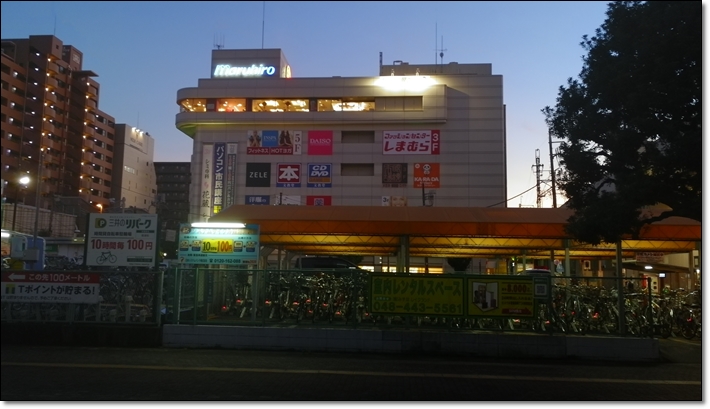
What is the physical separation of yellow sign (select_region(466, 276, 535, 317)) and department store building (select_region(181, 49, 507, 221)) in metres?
41.0

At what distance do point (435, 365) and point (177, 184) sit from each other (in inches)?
4085

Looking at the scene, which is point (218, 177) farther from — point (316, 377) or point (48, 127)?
point (316, 377)

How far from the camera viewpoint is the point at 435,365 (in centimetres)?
1148

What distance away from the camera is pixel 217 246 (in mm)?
15172

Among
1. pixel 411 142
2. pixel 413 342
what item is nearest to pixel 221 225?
pixel 413 342

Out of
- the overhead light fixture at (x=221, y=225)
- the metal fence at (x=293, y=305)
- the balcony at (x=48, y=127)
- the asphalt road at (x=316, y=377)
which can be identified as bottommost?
the asphalt road at (x=316, y=377)

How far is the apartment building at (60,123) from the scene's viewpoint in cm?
6241

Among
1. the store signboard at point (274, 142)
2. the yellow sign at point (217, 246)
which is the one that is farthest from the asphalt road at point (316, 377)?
the store signboard at point (274, 142)

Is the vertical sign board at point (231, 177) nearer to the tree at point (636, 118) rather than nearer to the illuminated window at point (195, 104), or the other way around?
the illuminated window at point (195, 104)

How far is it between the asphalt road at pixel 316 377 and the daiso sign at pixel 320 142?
43.8 metres

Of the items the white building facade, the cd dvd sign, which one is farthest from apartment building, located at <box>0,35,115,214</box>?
the cd dvd sign

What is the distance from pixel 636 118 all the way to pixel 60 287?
12651mm

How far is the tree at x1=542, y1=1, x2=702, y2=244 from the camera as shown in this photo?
1179cm

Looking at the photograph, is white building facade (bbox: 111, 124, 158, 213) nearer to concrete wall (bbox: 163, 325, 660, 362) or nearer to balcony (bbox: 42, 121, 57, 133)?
balcony (bbox: 42, 121, 57, 133)
